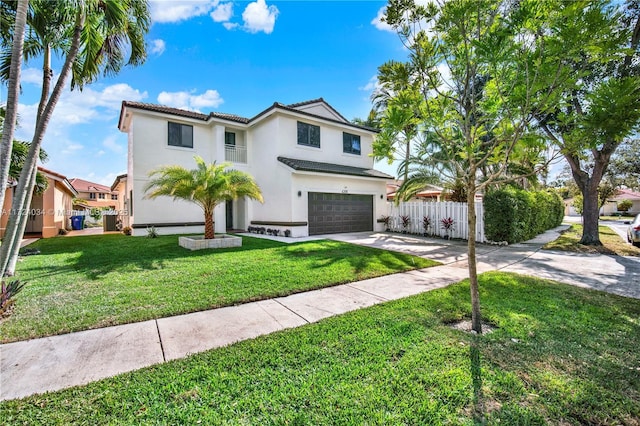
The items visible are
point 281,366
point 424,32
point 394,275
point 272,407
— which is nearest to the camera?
point 272,407

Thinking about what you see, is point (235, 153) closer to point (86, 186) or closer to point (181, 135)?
point (181, 135)

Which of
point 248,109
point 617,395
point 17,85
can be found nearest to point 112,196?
point 248,109

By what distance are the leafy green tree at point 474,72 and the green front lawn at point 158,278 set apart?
13.4 feet

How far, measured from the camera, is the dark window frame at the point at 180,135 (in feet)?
55.3

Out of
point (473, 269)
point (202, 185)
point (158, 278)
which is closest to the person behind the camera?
point (473, 269)

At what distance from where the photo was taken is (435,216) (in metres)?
16.2

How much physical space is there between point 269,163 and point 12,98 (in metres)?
12.7

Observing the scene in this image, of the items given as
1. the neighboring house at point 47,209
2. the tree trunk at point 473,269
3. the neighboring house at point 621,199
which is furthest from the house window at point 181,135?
the neighboring house at point 621,199

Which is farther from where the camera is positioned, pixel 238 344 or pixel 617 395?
pixel 238 344

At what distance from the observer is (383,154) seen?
472cm

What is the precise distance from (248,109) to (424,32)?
654 inches

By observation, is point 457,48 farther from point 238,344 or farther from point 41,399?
point 41,399

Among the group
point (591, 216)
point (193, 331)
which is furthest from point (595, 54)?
point (591, 216)

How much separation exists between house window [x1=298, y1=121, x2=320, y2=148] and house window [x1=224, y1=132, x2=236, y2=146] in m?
5.09
